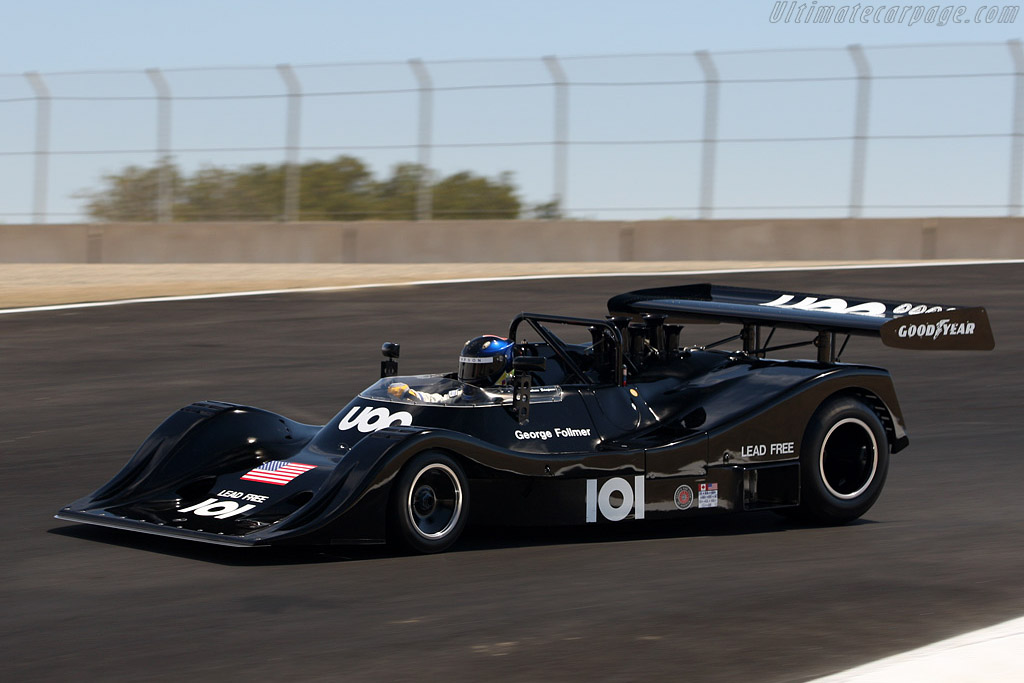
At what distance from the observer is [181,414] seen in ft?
28.2

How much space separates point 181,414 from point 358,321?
30.3 ft

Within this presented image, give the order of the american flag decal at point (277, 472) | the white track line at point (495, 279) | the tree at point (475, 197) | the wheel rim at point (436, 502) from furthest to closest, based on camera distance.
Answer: the tree at point (475, 197) < the white track line at point (495, 279) < the american flag decal at point (277, 472) < the wheel rim at point (436, 502)

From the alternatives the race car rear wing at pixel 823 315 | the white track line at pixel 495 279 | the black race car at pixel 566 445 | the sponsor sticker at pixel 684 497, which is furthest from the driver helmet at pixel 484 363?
the white track line at pixel 495 279

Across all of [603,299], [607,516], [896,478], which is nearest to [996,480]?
[896,478]

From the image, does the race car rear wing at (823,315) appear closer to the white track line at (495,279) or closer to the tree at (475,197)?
the white track line at (495,279)

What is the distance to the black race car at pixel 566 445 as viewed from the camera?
7348 mm

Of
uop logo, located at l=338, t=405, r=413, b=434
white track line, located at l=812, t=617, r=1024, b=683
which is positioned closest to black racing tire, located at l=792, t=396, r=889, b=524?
uop logo, located at l=338, t=405, r=413, b=434

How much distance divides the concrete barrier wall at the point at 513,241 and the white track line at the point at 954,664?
18490mm

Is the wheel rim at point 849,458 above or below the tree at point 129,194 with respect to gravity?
below

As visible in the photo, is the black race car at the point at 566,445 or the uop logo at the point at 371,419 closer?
the black race car at the point at 566,445

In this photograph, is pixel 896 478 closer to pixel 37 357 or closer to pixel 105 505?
pixel 105 505

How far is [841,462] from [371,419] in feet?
9.17

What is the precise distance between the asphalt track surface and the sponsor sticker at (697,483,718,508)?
22cm

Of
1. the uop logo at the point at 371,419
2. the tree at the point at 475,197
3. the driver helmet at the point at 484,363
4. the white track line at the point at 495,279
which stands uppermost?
the tree at the point at 475,197
